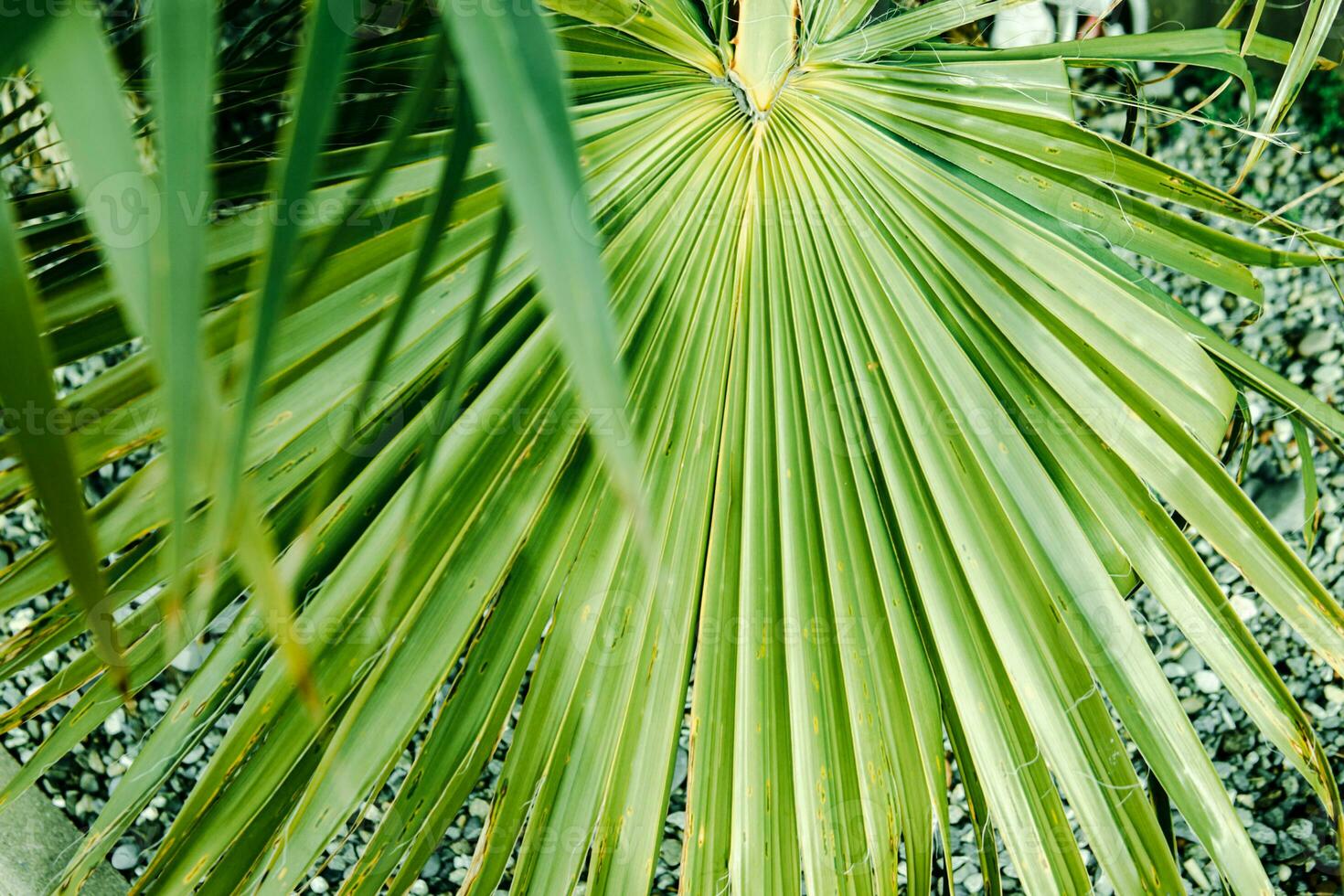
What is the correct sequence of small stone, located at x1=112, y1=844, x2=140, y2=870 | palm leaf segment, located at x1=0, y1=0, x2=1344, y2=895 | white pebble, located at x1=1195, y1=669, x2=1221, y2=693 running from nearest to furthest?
palm leaf segment, located at x1=0, y1=0, x2=1344, y2=895 < small stone, located at x1=112, y1=844, x2=140, y2=870 < white pebble, located at x1=1195, y1=669, x2=1221, y2=693

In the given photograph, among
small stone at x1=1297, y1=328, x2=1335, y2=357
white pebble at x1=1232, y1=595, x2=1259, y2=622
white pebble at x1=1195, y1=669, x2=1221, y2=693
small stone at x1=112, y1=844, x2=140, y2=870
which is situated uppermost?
small stone at x1=1297, y1=328, x2=1335, y2=357

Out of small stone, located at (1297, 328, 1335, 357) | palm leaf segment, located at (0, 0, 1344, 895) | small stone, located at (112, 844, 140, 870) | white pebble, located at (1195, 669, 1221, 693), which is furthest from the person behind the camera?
small stone, located at (1297, 328, 1335, 357)

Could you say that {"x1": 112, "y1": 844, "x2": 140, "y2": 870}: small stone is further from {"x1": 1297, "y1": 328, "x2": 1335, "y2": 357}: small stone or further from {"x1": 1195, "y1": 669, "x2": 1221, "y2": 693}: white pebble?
{"x1": 1297, "y1": 328, "x2": 1335, "y2": 357}: small stone

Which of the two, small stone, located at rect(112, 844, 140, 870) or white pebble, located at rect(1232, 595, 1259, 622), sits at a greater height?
white pebble, located at rect(1232, 595, 1259, 622)

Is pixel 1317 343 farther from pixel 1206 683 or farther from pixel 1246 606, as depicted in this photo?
pixel 1206 683

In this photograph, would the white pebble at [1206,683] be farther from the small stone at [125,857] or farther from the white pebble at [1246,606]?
the small stone at [125,857]

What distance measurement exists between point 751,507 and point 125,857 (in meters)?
1.29

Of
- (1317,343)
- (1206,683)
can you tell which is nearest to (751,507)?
(1206,683)

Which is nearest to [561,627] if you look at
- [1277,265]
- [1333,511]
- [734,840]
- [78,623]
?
[734,840]

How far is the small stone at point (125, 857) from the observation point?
4.40 ft

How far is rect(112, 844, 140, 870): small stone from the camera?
4.40 ft

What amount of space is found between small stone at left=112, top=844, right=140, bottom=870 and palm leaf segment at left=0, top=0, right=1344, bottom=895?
0.88 meters

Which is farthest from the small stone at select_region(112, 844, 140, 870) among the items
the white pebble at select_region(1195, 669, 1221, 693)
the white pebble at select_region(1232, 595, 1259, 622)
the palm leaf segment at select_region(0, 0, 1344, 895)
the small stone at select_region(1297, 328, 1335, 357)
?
the small stone at select_region(1297, 328, 1335, 357)

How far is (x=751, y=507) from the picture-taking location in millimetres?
741
